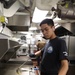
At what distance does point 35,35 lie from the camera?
806cm

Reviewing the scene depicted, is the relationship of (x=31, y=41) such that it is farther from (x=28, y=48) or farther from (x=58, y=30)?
(x=58, y=30)

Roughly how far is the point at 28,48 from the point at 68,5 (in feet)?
15.1

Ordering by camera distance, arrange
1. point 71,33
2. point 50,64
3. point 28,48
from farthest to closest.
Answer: point 28,48 → point 71,33 → point 50,64

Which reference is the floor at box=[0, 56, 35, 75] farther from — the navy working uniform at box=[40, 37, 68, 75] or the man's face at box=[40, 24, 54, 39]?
the man's face at box=[40, 24, 54, 39]

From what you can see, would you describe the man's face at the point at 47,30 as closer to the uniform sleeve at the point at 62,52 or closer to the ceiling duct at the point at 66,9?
the uniform sleeve at the point at 62,52

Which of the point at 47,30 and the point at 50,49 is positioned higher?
the point at 47,30

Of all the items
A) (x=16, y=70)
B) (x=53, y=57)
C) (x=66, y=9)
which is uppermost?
(x=66, y=9)

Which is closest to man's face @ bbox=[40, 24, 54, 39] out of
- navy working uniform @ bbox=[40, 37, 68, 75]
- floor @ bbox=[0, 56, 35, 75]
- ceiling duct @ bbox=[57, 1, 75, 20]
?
Answer: navy working uniform @ bbox=[40, 37, 68, 75]

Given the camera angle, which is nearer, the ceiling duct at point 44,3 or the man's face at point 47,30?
A: the man's face at point 47,30

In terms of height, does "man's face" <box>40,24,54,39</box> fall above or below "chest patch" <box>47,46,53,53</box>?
above

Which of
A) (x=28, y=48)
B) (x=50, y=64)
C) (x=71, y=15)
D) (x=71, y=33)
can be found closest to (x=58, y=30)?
(x=71, y=33)

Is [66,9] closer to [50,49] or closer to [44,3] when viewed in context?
[44,3]

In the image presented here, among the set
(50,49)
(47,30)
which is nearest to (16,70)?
(50,49)

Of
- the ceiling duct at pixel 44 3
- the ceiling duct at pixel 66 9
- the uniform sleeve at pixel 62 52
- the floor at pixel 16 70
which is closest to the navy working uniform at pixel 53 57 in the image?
the uniform sleeve at pixel 62 52
